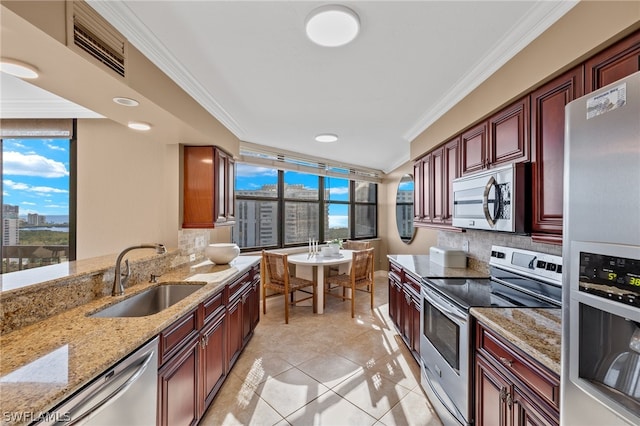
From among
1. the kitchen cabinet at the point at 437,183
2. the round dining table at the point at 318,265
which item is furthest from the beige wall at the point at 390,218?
the round dining table at the point at 318,265

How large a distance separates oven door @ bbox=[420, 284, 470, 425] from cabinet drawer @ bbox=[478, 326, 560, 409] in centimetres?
14

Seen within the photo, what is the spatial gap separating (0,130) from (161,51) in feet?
9.93

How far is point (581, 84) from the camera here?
52.3 inches

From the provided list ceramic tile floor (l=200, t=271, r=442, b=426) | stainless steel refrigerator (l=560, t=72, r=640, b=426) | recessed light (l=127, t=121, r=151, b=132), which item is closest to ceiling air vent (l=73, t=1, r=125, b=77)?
recessed light (l=127, t=121, r=151, b=132)

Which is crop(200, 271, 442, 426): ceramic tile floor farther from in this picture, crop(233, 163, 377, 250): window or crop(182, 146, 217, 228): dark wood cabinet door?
crop(233, 163, 377, 250): window

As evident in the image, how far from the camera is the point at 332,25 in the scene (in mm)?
1504

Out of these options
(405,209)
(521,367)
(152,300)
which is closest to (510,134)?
(521,367)

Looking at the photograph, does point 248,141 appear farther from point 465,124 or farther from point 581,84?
point 581,84

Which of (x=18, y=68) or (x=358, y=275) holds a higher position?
(x=18, y=68)

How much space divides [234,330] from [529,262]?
2545mm

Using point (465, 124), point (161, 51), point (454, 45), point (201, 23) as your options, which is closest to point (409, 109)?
point (465, 124)

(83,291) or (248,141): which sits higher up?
(248,141)

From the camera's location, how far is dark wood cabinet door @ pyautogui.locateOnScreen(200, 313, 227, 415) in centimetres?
187

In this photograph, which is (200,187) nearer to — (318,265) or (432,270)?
(318,265)
